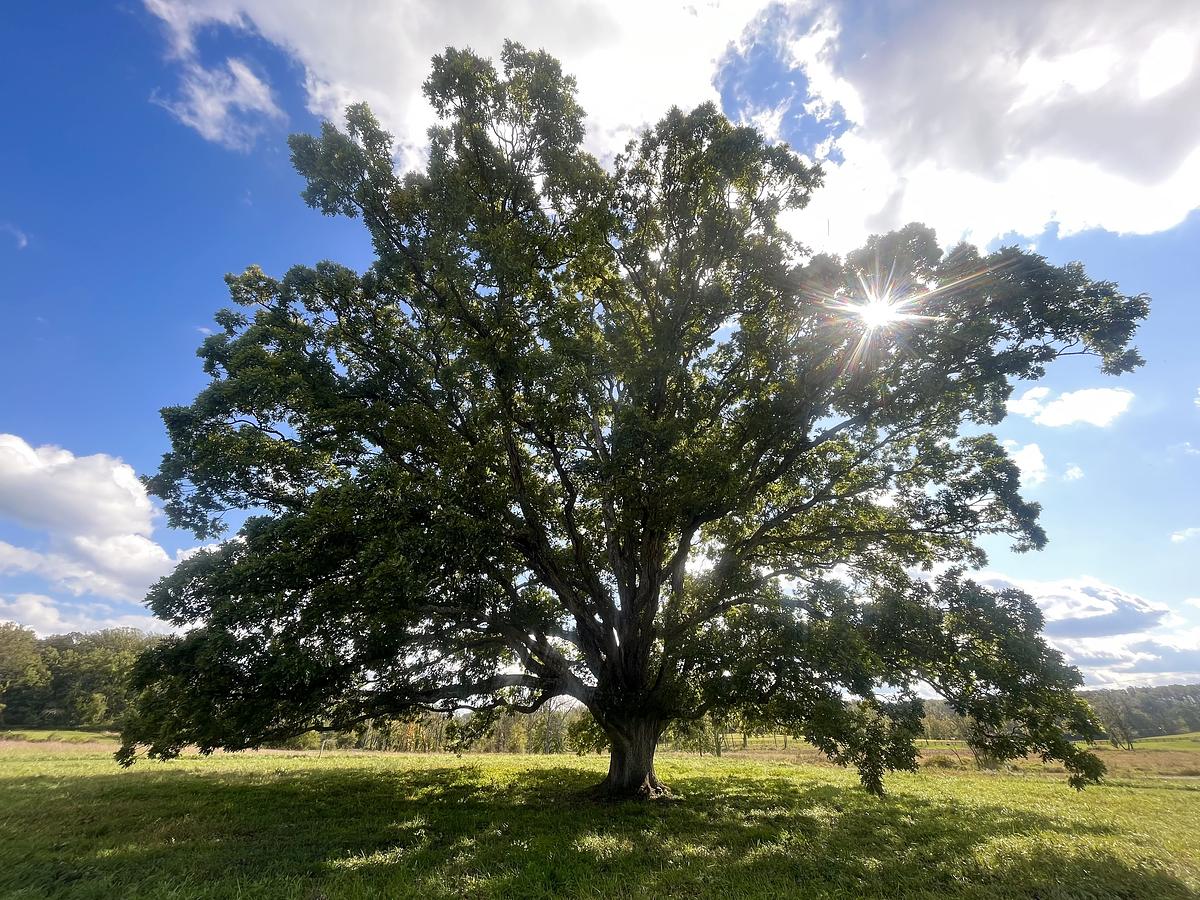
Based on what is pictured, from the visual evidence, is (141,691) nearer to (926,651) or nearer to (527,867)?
(527,867)

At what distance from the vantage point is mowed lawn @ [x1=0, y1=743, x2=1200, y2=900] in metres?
7.32

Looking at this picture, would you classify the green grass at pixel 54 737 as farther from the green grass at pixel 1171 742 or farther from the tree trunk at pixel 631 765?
the green grass at pixel 1171 742

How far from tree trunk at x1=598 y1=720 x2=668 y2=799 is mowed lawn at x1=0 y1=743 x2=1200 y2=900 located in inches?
41.7

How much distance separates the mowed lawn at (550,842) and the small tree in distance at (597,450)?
1777 mm

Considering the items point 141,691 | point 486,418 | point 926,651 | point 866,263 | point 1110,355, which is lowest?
point 141,691

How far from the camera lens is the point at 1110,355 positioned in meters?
10.8

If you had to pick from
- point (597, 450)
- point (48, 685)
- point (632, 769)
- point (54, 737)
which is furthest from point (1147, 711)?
point (48, 685)

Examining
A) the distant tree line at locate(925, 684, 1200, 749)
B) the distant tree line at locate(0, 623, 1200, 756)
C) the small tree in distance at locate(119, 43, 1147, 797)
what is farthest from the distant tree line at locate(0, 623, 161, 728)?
the distant tree line at locate(925, 684, 1200, 749)

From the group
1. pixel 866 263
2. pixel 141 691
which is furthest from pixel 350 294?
pixel 866 263

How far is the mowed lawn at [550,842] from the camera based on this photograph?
732 cm

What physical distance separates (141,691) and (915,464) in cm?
2027

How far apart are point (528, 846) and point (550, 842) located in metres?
0.48

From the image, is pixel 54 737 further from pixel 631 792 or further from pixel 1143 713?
pixel 1143 713

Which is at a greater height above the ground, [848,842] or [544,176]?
[544,176]
